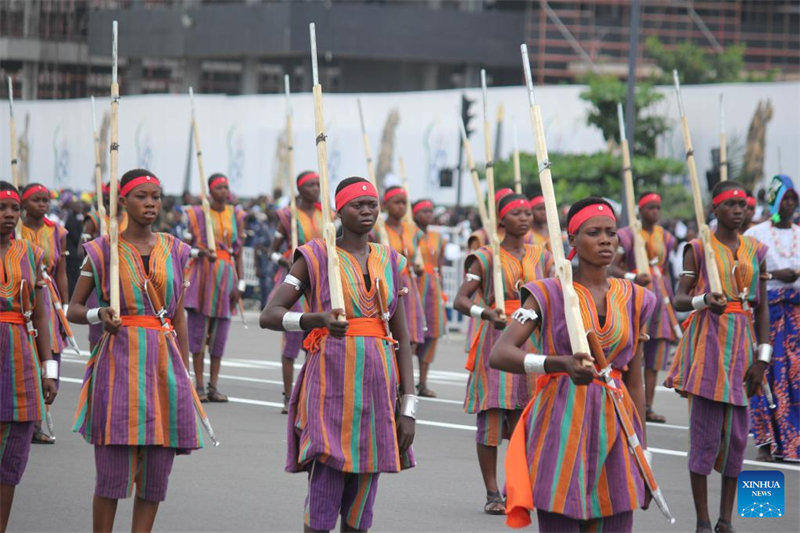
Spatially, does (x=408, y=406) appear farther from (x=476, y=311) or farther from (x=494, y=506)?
(x=476, y=311)

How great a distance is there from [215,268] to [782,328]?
19.4 ft

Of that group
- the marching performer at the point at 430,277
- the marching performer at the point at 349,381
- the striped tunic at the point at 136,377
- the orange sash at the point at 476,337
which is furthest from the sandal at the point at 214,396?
the marching performer at the point at 349,381

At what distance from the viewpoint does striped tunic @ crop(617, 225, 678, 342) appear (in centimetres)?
1409

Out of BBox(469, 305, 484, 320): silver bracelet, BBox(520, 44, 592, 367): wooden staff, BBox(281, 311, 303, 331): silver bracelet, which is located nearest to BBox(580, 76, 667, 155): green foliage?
BBox(469, 305, 484, 320): silver bracelet

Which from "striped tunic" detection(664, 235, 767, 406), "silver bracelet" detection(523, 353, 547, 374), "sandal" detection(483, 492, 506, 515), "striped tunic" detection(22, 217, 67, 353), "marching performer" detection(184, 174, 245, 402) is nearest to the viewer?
"silver bracelet" detection(523, 353, 547, 374)

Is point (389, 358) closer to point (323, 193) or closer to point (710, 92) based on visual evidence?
point (323, 193)

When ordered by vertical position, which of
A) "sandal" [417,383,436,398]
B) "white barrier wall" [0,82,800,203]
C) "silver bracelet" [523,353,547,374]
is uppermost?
"white barrier wall" [0,82,800,203]

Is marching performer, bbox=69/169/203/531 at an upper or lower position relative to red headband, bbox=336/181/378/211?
lower

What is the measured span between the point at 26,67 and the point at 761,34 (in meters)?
28.0

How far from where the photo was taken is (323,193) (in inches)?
267

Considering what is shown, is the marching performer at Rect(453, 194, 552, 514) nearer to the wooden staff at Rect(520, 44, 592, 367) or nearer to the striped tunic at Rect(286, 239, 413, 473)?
the striped tunic at Rect(286, 239, 413, 473)

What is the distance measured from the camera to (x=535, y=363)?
19.7 ft

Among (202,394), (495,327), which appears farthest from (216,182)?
(495,327)

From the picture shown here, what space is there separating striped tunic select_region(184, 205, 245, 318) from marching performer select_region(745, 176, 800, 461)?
5618 millimetres
